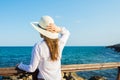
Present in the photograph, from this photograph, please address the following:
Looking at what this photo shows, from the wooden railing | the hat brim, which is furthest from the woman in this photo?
the wooden railing

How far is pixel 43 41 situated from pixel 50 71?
48cm

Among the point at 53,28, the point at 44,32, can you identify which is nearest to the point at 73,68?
the point at 53,28

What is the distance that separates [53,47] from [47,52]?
12 cm

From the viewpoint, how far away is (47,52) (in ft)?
14.4

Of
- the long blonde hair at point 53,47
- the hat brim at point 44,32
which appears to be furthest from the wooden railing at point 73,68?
the hat brim at point 44,32

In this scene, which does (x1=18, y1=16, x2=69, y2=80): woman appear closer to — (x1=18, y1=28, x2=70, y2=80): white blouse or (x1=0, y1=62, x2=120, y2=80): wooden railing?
(x1=18, y1=28, x2=70, y2=80): white blouse

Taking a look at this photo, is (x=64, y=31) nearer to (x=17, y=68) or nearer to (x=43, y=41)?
(x=43, y=41)

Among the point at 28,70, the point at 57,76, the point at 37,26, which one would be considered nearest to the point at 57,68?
the point at 57,76

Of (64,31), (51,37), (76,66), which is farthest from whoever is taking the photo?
(76,66)

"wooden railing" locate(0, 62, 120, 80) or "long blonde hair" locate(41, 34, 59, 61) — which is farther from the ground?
"long blonde hair" locate(41, 34, 59, 61)

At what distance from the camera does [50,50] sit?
14.4ft

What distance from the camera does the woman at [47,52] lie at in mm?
4324

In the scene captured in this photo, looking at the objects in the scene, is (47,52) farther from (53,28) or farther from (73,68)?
(73,68)

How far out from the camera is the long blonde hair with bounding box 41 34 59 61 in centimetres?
436
